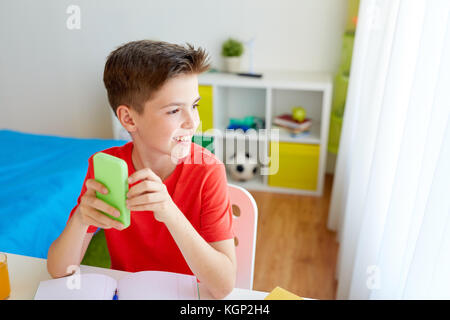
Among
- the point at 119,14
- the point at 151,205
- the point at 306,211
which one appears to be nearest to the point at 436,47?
the point at 151,205

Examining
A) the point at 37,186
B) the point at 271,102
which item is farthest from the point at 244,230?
the point at 271,102

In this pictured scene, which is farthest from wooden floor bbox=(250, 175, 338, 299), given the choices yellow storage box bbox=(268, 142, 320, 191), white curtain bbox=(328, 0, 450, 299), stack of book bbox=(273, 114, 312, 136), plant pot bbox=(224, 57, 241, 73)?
plant pot bbox=(224, 57, 241, 73)

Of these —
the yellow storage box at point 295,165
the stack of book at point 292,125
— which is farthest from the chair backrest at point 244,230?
the stack of book at point 292,125

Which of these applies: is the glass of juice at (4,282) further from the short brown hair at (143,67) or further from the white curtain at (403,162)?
the white curtain at (403,162)

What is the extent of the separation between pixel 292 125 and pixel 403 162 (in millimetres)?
1444

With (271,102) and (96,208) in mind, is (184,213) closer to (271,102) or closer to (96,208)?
(96,208)

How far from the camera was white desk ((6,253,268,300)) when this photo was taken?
71 centimetres

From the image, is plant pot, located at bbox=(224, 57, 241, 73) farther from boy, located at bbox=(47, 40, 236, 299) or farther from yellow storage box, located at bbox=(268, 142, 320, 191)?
boy, located at bbox=(47, 40, 236, 299)

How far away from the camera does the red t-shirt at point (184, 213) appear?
2.63ft

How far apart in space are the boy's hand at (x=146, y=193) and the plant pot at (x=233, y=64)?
6.29 ft

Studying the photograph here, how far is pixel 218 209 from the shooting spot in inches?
31.7

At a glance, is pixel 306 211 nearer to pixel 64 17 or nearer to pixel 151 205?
pixel 64 17

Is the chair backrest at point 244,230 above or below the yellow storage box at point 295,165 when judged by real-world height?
above
